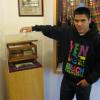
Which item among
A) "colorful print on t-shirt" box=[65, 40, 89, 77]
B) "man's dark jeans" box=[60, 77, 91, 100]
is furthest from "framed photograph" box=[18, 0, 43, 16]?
"man's dark jeans" box=[60, 77, 91, 100]

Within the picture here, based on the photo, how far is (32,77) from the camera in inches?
73.5

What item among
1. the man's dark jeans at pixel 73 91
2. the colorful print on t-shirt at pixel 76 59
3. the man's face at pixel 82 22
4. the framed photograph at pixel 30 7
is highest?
the framed photograph at pixel 30 7

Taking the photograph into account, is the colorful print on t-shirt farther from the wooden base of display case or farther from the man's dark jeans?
the wooden base of display case

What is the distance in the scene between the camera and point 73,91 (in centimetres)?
186

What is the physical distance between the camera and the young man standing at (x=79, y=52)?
1.61 m

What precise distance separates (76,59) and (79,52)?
0.07 metres

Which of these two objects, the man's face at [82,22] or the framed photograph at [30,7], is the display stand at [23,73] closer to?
the framed photograph at [30,7]

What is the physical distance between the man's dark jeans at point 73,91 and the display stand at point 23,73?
0.80 feet

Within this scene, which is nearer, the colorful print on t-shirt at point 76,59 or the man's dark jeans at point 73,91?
the colorful print on t-shirt at point 76,59

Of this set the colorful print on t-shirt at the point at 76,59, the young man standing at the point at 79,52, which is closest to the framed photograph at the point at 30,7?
the young man standing at the point at 79,52

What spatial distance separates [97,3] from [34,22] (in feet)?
2.39

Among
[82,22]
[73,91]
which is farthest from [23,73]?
[82,22]

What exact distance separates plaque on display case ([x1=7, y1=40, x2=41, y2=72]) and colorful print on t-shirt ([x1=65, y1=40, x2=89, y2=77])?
337 mm

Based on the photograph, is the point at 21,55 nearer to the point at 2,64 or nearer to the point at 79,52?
the point at 2,64
